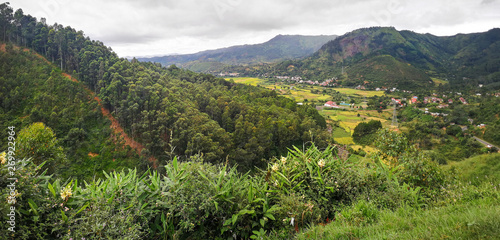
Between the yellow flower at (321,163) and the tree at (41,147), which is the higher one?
the yellow flower at (321,163)

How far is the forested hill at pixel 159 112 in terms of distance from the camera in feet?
71.8

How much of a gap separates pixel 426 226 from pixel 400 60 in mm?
143998

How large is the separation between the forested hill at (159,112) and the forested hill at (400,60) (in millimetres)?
79118

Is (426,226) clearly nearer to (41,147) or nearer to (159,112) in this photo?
(41,147)

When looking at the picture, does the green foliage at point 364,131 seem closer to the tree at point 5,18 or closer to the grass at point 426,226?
the grass at point 426,226

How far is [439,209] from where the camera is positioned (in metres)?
2.42

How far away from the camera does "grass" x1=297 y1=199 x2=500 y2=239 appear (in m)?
1.80

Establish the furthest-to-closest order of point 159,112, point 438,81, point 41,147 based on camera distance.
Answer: point 438,81 < point 159,112 < point 41,147

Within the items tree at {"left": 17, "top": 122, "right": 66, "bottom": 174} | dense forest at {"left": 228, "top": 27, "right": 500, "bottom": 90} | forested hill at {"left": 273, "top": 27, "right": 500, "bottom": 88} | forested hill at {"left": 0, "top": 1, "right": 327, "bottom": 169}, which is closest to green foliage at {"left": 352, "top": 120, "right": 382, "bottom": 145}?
forested hill at {"left": 0, "top": 1, "right": 327, "bottom": 169}

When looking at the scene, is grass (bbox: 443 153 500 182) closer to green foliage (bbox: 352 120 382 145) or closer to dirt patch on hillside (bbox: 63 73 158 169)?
green foliage (bbox: 352 120 382 145)

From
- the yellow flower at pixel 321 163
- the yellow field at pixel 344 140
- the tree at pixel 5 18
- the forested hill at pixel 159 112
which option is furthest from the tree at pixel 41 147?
the tree at pixel 5 18

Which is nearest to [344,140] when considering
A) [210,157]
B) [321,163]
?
[210,157]

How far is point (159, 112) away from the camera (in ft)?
74.8

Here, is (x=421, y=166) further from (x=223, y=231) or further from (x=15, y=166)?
(x=15, y=166)
